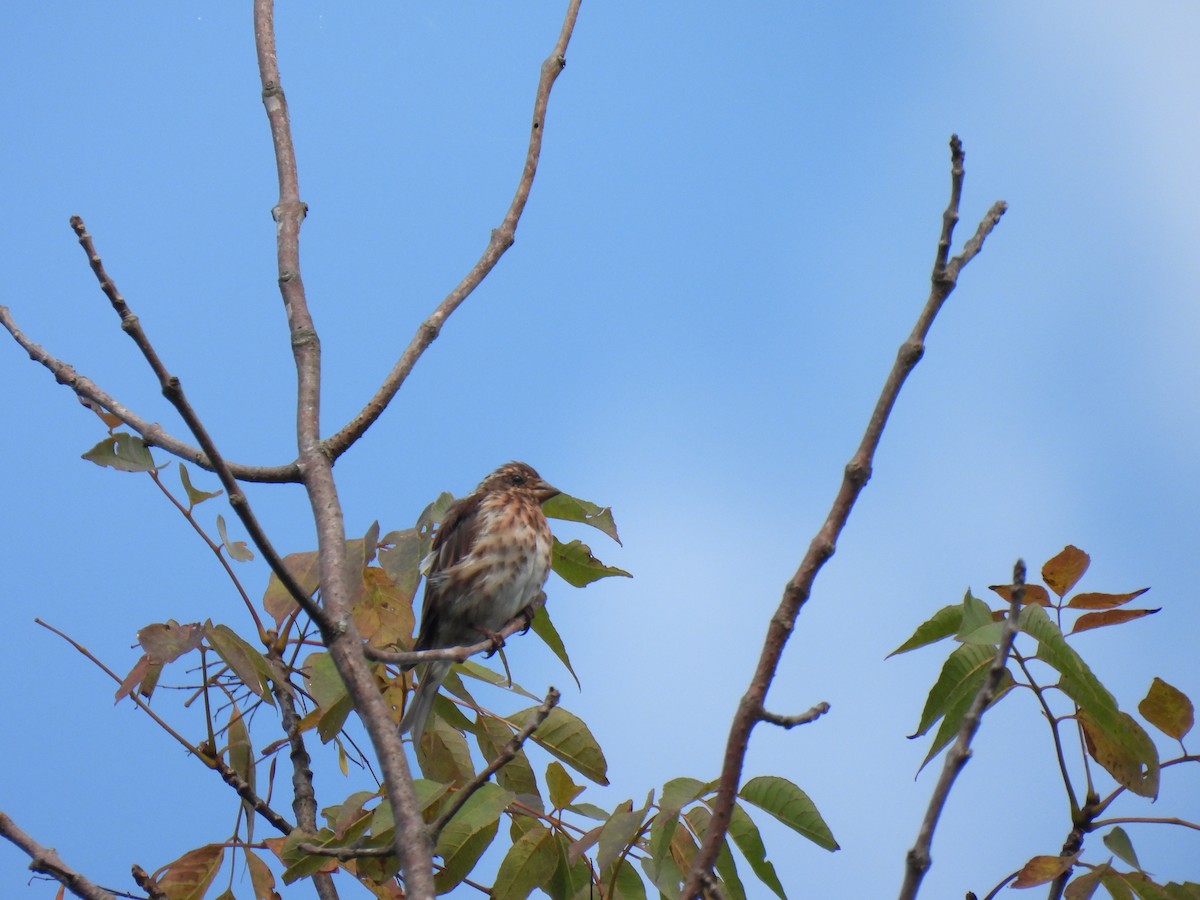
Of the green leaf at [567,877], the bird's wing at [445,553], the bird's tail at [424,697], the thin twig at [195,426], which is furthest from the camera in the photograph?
the bird's wing at [445,553]

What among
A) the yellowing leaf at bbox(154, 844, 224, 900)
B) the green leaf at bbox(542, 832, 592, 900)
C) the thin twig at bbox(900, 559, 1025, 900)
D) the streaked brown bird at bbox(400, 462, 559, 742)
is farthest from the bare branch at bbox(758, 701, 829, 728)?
the streaked brown bird at bbox(400, 462, 559, 742)

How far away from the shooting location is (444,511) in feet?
8.19

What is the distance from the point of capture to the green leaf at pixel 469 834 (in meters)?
2.01

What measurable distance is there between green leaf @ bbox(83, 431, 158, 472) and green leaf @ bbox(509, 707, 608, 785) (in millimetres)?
839

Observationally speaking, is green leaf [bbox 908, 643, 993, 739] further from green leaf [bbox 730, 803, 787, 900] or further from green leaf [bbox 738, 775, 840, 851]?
green leaf [bbox 730, 803, 787, 900]

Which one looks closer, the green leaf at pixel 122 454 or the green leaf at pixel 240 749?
the green leaf at pixel 122 454

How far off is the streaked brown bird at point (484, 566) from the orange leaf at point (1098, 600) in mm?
1925

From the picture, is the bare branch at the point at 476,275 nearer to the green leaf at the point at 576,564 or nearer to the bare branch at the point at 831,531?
the green leaf at the point at 576,564

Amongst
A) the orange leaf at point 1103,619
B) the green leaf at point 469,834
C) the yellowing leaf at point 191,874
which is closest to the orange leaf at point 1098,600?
the orange leaf at point 1103,619

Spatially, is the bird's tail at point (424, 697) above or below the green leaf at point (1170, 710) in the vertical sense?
above

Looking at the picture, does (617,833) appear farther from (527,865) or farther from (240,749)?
(240,749)

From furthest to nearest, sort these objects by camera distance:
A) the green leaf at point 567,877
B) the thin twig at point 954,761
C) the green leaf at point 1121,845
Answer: the green leaf at point 567,877, the green leaf at point 1121,845, the thin twig at point 954,761

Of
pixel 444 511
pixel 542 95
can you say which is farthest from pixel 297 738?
pixel 542 95

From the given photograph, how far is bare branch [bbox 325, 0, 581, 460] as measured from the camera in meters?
2.15
